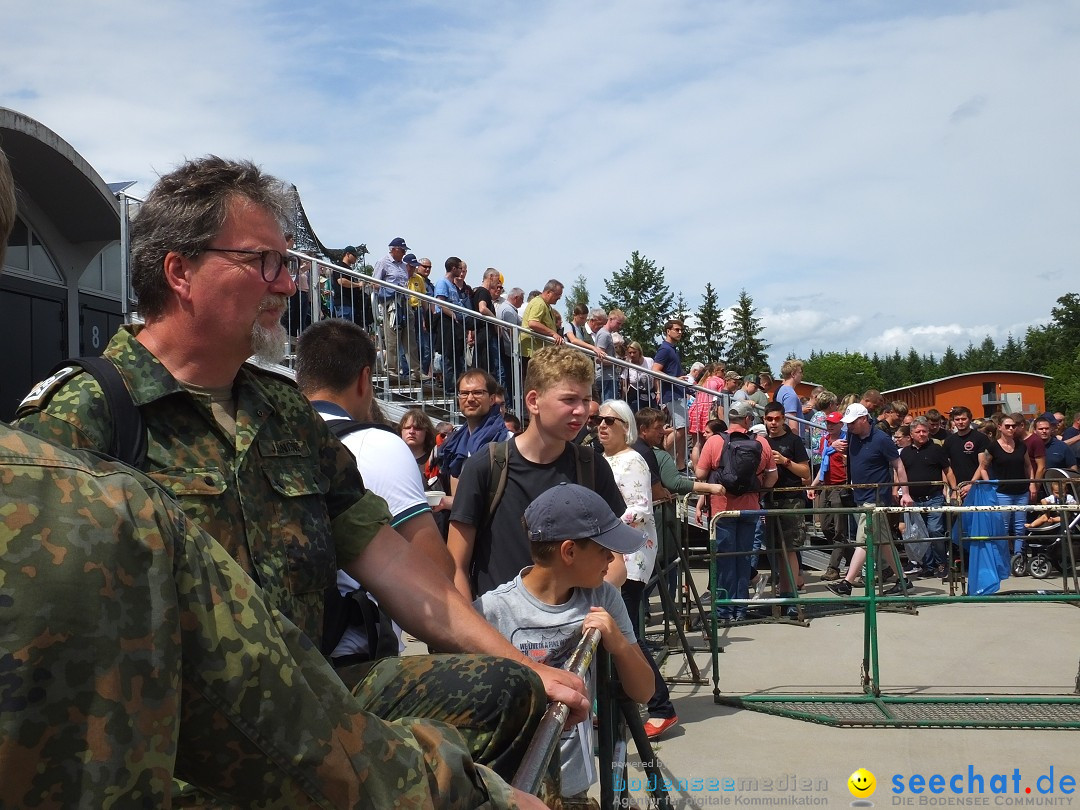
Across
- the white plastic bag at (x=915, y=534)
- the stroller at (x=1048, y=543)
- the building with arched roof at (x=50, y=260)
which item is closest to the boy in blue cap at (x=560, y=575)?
the white plastic bag at (x=915, y=534)

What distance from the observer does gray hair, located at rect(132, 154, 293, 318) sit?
1903mm

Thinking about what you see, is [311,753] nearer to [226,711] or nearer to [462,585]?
[226,711]

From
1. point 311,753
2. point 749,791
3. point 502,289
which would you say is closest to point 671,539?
point 749,791

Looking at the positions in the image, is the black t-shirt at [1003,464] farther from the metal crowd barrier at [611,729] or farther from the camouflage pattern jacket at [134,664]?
the camouflage pattern jacket at [134,664]

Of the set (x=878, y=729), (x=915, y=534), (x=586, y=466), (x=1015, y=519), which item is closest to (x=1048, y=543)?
(x=1015, y=519)

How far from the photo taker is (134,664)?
0.78 m

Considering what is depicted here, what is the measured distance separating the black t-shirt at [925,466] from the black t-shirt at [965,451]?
0.27m

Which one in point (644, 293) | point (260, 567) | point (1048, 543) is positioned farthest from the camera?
point (644, 293)

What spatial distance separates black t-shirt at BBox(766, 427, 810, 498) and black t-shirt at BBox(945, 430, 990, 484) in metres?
2.98

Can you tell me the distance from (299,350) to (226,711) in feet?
7.73

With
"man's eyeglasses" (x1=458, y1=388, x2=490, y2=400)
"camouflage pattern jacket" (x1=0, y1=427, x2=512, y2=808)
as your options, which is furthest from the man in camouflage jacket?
"man's eyeglasses" (x1=458, y1=388, x2=490, y2=400)

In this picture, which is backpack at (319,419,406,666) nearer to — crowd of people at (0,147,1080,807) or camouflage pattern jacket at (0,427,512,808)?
crowd of people at (0,147,1080,807)

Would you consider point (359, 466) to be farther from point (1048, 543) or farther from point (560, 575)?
point (1048, 543)

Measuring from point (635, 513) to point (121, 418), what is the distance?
13.6 ft
